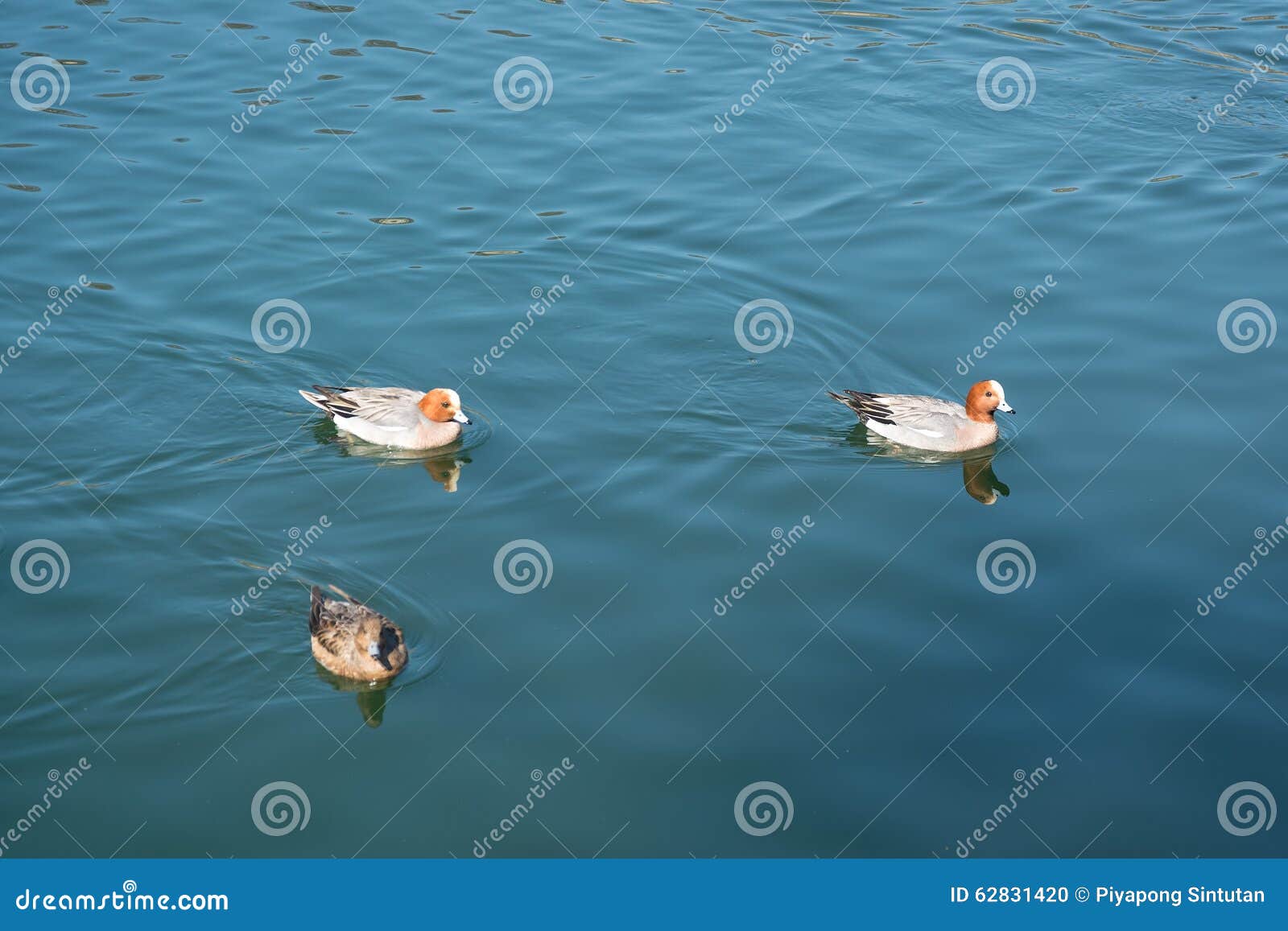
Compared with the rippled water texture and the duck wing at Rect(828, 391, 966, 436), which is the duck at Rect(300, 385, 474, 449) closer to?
the rippled water texture

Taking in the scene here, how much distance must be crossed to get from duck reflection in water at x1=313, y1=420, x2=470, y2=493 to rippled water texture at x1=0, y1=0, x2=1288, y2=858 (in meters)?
0.17

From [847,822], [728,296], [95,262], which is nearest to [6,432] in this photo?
[95,262]

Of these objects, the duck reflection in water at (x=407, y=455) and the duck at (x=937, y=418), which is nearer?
the duck reflection in water at (x=407, y=455)

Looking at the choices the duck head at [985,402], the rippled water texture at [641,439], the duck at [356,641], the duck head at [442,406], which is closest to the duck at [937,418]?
the duck head at [985,402]

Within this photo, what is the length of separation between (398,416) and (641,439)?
7.98 ft

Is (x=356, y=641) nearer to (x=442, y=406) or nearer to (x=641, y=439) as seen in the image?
(x=442, y=406)

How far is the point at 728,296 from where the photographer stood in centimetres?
1673

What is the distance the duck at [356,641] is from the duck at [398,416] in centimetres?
338

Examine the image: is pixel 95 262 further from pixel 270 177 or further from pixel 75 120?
pixel 75 120

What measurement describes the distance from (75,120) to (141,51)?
9.42 ft

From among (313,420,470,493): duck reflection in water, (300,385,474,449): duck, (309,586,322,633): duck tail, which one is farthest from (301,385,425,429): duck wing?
(309,586,322,633): duck tail

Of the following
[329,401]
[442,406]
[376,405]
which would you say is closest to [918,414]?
[442,406]

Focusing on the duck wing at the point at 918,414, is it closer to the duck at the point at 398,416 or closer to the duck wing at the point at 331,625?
the duck at the point at 398,416

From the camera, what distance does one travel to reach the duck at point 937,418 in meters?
14.2
